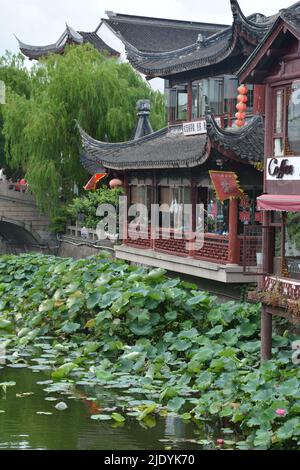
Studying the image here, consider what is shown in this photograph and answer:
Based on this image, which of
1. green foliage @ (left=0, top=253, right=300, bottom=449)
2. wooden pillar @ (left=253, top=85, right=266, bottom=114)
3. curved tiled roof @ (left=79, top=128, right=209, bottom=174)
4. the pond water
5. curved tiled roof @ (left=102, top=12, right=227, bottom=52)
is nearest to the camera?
green foliage @ (left=0, top=253, right=300, bottom=449)

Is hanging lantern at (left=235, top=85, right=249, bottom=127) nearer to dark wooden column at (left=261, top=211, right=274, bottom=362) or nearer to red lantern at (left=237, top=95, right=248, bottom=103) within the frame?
red lantern at (left=237, top=95, right=248, bottom=103)

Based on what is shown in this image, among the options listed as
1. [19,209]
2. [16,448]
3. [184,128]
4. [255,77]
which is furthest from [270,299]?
[19,209]

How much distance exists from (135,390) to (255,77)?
218 inches

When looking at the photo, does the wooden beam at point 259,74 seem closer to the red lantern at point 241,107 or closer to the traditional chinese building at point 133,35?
the red lantern at point 241,107

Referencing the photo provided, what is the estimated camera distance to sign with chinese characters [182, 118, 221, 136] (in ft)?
76.5

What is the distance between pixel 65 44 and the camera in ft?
135

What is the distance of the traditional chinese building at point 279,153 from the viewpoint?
48.6 feet

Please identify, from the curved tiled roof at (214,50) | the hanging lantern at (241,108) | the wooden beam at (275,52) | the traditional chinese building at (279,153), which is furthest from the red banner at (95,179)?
the wooden beam at (275,52)

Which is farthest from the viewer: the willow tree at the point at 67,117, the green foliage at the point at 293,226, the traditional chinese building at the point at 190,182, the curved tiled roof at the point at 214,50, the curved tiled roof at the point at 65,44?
the curved tiled roof at the point at 65,44

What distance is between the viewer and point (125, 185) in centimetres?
2723

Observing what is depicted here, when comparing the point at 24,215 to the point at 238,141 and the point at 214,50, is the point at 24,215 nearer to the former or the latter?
the point at 214,50

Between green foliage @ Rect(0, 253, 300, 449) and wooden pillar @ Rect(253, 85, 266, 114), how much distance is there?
412 centimetres

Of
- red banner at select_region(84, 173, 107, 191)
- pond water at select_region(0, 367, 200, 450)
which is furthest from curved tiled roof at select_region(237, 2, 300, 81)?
red banner at select_region(84, 173, 107, 191)

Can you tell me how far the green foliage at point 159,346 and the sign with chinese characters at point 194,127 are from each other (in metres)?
4.04
